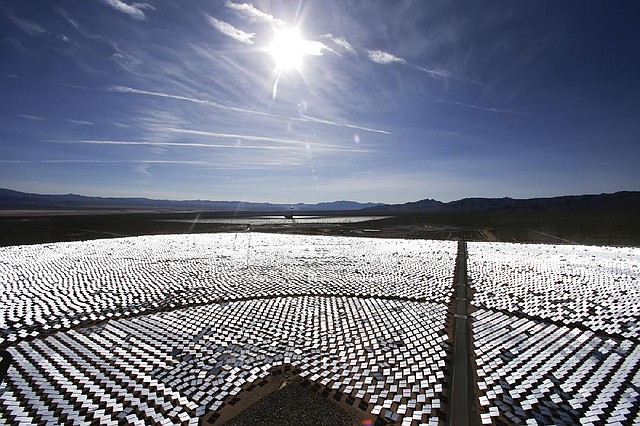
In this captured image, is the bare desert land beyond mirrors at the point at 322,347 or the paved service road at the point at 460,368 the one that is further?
the bare desert land beyond mirrors at the point at 322,347

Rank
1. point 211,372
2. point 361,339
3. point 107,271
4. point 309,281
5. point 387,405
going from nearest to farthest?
point 387,405 < point 211,372 < point 361,339 < point 309,281 < point 107,271

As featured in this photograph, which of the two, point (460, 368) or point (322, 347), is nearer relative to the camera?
point (460, 368)

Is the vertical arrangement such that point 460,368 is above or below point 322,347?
above

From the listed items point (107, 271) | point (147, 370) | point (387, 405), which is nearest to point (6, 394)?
point (147, 370)

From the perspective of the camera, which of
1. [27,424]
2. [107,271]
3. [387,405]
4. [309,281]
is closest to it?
[27,424]

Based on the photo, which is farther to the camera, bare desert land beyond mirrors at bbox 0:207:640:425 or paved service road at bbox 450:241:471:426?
bare desert land beyond mirrors at bbox 0:207:640:425

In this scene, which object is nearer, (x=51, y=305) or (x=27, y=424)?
(x=27, y=424)

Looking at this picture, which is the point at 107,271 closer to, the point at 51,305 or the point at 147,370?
the point at 51,305
